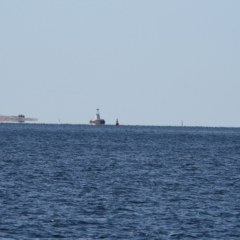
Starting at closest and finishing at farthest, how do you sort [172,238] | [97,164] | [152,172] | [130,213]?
[172,238] → [130,213] → [152,172] → [97,164]

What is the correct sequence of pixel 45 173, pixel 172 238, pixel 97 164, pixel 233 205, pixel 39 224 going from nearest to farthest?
pixel 172 238
pixel 39 224
pixel 233 205
pixel 45 173
pixel 97 164

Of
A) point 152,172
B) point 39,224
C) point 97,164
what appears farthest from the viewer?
point 97,164

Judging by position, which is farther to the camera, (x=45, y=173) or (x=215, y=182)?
(x=45, y=173)

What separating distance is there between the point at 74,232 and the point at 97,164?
41603mm

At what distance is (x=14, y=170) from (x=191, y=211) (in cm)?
2741

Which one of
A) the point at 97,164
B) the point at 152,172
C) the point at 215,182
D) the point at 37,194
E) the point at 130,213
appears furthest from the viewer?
the point at 97,164

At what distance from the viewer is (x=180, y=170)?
7212 cm

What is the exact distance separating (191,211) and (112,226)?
6888 millimetres

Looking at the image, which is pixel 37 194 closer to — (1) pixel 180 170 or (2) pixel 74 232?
(2) pixel 74 232

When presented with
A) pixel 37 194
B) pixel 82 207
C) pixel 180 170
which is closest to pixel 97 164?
pixel 180 170

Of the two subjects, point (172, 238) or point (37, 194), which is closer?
point (172, 238)

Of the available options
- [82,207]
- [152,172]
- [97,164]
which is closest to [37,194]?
[82,207]

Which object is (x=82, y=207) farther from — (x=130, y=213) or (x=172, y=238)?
(x=172, y=238)

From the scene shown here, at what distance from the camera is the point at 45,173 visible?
64.4 meters
